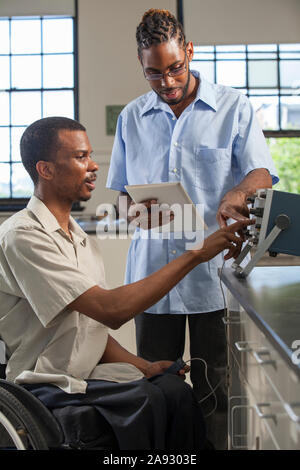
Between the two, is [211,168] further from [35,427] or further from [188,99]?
[35,427]

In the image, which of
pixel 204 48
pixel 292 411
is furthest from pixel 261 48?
pixel 292 411

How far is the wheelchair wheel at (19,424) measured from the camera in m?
1.10

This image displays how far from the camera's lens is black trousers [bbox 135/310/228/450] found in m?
1.86

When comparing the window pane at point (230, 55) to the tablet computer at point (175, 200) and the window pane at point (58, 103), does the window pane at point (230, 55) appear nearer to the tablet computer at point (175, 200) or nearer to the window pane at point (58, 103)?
the window pane at point (58, 103)

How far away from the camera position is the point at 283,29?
5.58 meters

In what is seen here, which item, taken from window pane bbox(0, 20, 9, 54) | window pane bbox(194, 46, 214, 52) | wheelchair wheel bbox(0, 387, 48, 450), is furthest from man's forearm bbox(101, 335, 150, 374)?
window pane bbox(0, 20, 9, 54)

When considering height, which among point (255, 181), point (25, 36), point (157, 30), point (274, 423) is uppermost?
point (25, 36)

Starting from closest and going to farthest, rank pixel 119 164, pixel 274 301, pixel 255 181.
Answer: pixel 274 301 < pixel 255 181 < pixel 119 164

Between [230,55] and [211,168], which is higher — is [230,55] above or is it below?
above

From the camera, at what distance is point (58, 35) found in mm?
5797

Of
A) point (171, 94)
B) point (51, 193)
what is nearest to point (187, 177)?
point (171, 94)

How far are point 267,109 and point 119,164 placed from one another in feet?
12.9

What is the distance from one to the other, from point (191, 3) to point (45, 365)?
4825 millimetres
